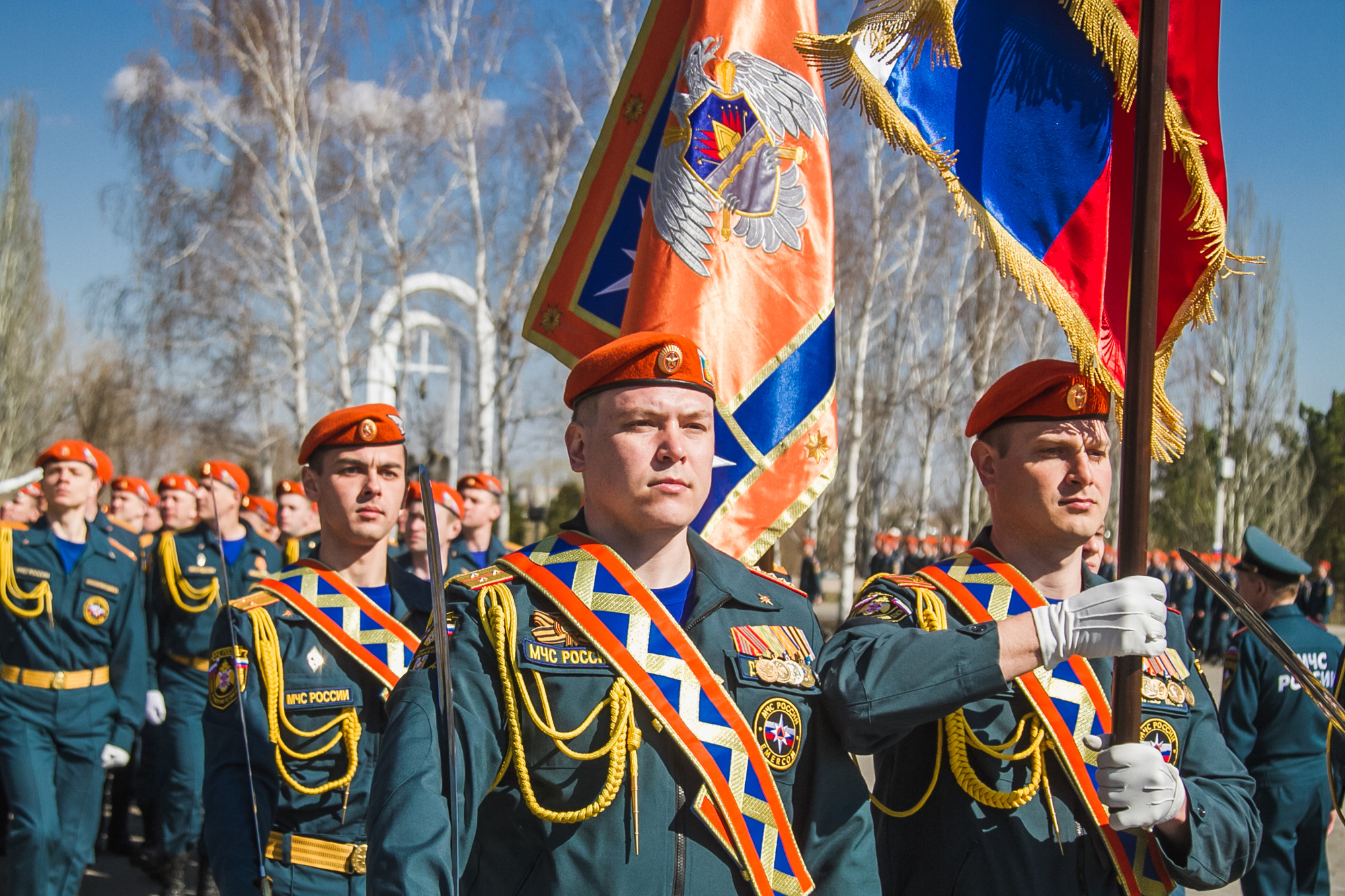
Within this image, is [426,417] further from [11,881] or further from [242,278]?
[11,881]

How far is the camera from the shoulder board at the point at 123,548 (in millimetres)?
6305

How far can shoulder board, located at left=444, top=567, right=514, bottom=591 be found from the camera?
7.25 ft

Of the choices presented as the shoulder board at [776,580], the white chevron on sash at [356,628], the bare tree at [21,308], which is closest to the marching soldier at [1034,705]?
the shoulder board at [776,580]

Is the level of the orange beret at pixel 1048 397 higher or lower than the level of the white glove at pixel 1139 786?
higher

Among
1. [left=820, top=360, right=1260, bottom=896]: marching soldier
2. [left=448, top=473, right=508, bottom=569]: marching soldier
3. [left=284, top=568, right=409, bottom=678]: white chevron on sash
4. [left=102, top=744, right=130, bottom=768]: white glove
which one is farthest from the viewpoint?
[left=448, top=473, right=508, bottom=569]: marching soldier

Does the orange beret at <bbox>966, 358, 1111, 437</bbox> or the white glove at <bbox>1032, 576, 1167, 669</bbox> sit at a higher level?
the orange beret at <bbox>966, 358, 1111, 437</bbox>

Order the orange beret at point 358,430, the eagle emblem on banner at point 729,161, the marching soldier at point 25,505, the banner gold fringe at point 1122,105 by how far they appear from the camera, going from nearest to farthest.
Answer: the banner gold fringe at point 1122,105 < the orange beret at point 358,430 < the eagle emblem on banner at point 729,161 < the marching soldier at point 25,505

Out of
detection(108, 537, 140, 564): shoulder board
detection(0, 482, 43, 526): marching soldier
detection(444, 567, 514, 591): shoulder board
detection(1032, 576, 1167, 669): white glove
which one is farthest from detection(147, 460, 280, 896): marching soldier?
detection(1032, 576, 1167, 669): white glove

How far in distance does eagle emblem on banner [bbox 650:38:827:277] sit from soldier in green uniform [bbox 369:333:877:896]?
1703 millimetres

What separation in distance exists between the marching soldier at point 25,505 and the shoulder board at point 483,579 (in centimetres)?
949

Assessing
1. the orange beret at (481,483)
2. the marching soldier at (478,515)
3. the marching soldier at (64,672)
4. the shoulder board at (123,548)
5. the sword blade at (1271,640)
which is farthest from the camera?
the orange beret at (481,483)

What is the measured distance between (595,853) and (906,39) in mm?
2011

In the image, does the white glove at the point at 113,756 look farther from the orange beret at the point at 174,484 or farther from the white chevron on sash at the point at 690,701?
the white chevron on sash at the point at 690,701

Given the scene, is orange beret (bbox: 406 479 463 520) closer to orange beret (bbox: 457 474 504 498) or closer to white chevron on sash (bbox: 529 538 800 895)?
orange beret (bbox: 457 474 504 498)
